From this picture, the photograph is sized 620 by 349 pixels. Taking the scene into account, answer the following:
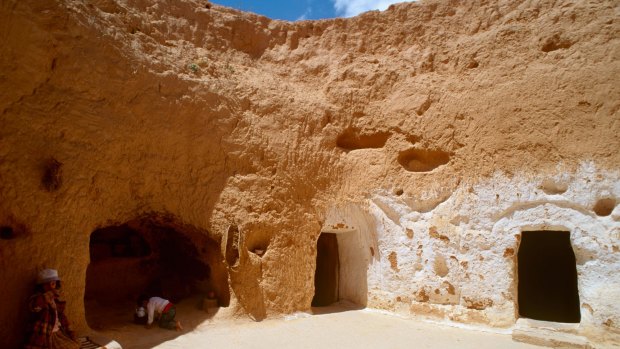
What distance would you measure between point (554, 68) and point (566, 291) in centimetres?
486

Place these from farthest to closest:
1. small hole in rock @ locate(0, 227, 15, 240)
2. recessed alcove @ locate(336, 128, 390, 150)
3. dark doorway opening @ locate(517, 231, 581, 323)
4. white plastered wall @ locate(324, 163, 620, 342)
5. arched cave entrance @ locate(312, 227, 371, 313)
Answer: dark doorway opening @ locate(517, 231, 581, 323)
recessed alcove @ locate(336, 128, 390, 150)
arched cave entrance @ locate(312, 227, 371, 313)
white plastered wall @ locate(324, 163, 620, 342)
small hole in rock @ locate(0, 227, 15, 240)

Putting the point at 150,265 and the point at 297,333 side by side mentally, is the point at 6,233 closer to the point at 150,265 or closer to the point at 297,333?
the point at 150,265

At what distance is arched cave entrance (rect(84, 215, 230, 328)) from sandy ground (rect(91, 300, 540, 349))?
1.82 feet

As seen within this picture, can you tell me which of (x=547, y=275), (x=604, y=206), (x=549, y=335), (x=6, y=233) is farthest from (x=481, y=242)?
(x=6, y=233)

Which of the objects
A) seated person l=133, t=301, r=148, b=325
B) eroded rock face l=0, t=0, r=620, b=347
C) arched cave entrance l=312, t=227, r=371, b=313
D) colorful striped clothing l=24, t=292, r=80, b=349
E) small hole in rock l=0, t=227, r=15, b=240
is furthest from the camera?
arched cave entrance l=312, t=227, r=371, b=313

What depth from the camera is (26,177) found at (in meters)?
5.36

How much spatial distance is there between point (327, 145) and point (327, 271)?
2836mm

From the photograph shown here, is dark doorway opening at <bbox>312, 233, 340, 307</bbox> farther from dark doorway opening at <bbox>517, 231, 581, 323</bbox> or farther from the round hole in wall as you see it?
the round hole in wall

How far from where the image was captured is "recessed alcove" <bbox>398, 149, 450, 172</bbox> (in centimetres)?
795

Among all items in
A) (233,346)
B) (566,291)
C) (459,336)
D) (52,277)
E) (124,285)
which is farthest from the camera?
(566,291)

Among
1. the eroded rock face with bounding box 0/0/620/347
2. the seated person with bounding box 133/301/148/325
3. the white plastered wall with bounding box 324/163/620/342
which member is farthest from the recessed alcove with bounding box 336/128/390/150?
the seated person with bounding box 133/301/148/325

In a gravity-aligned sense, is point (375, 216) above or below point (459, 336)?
above

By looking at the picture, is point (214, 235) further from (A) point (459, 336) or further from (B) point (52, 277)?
(A) point (459, 336)

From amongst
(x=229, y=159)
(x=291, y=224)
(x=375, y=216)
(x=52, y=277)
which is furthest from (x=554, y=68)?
(x=52, y=277)
